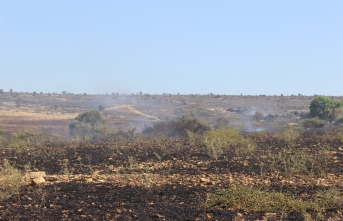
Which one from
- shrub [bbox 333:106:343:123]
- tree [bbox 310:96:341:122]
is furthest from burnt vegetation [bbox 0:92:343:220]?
tree [bbox 310:96:341:122]

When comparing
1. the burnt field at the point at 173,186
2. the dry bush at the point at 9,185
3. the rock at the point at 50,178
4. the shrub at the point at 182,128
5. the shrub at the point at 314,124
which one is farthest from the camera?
the shrub at the point at 314,124

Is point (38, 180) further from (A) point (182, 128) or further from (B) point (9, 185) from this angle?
(A) point (182, 128)

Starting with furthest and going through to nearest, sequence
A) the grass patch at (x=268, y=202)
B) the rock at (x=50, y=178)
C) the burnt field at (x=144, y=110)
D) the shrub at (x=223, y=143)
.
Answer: the burnt field at (x=144, y=110) → the shrub at (x=223, y=143) → the rock at (x=50, y=178) → the grass patch at (x=268, y=202)

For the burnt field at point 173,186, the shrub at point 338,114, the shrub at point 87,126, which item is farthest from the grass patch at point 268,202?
the shrub at point 338,114

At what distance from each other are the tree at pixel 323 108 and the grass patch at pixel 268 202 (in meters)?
37.1

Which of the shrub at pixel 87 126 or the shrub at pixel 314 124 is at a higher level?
the shrub at pixel 314 124

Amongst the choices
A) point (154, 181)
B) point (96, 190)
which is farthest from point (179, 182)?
point (96, 190)

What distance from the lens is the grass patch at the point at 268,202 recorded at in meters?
9.91

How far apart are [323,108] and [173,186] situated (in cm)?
3712

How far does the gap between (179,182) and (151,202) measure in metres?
2.60

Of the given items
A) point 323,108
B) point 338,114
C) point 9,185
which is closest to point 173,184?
point 9,185

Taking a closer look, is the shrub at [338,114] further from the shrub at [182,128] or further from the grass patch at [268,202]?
the grass patch at [268,202]

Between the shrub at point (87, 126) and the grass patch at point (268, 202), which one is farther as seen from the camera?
the shrub at point (87, 126)

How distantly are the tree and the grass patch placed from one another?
3705 cm
